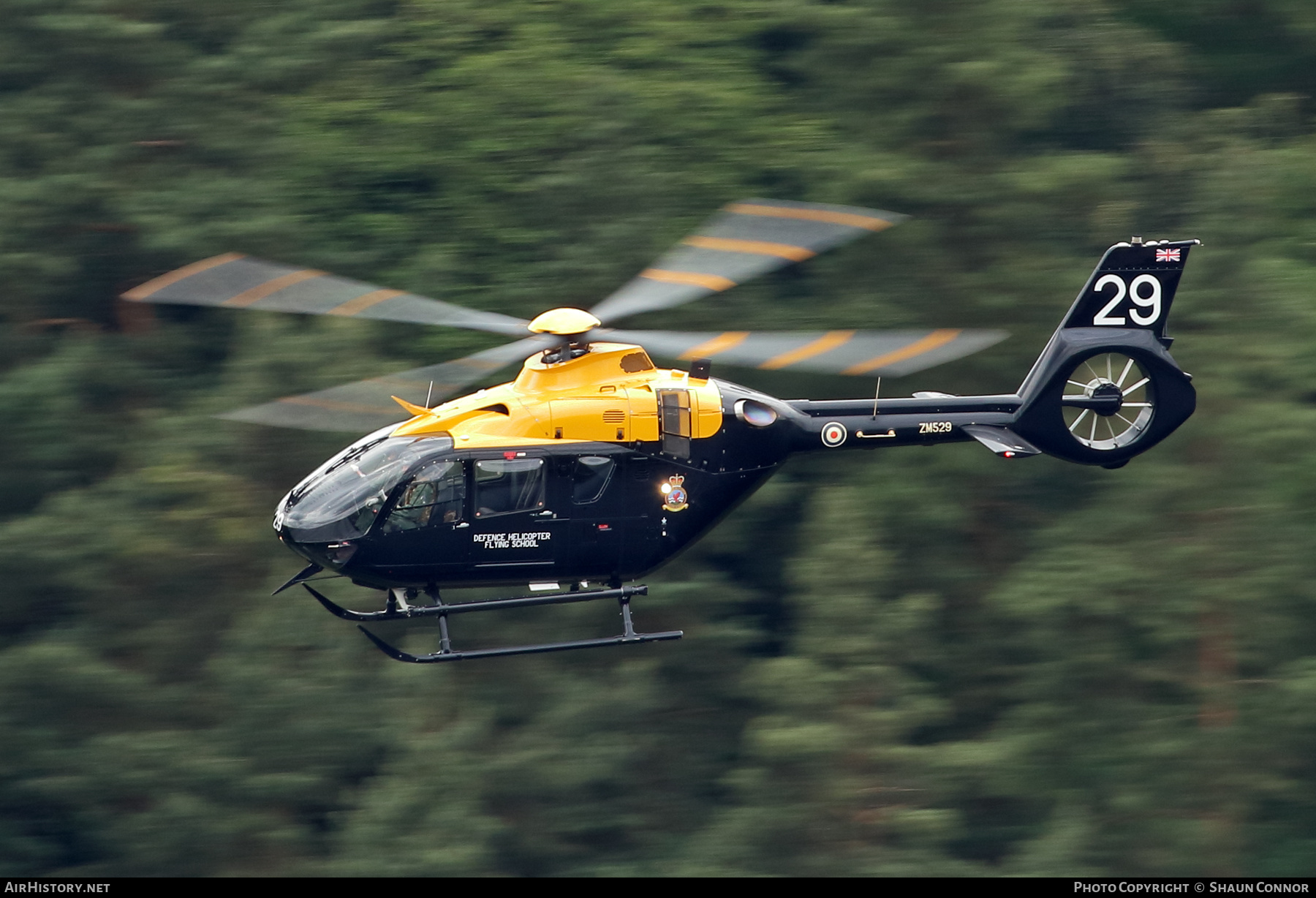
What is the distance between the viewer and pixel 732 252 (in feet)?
34.6

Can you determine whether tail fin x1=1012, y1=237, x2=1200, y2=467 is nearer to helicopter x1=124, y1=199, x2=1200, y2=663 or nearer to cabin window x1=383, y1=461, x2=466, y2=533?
helicopter x1=124, y1=199, x2=1200, y2=663

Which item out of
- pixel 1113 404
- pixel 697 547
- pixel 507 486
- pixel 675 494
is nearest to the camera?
pixel 507 486

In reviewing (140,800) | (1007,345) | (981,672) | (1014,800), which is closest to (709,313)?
(1007,345)

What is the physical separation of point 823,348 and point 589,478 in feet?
5.76

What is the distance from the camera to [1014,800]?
16.4 meters

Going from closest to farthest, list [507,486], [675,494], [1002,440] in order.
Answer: [507,486]
[675,494]
[1002,440]

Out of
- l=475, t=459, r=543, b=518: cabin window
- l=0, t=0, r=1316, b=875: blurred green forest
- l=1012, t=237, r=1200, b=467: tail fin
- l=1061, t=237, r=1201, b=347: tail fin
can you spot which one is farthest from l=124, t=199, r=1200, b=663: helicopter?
l=0, t=0, r=1316, b=875: blurred green forest

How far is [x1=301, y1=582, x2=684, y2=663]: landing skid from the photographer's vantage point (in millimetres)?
10547

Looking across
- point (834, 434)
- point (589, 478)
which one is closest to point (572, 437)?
point (589, 478)

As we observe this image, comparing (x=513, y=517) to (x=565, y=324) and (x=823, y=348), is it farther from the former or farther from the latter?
(x=823, y=348)

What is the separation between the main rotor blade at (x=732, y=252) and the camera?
410 inches

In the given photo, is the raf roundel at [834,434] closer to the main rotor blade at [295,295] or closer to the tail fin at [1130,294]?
the tail fin at [1130,294]

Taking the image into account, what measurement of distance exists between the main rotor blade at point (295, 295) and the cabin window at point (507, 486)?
91cm

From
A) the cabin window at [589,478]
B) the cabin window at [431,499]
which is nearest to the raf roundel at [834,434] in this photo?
the cabin window at [589,478]
